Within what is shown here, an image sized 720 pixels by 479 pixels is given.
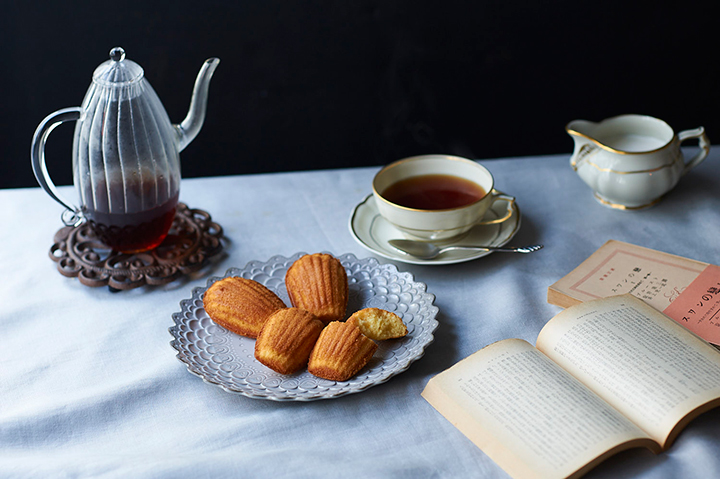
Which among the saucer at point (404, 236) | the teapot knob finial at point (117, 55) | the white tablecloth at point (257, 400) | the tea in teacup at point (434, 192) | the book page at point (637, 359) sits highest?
the teapot knob finial at point (117, 55)

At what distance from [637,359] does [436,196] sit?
0.44 meters

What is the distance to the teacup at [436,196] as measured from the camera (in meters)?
0.94

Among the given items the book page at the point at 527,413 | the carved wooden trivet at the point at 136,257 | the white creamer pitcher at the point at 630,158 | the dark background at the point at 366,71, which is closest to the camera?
the book page at the point at 527,413

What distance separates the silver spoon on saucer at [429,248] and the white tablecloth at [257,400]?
3 centimetres

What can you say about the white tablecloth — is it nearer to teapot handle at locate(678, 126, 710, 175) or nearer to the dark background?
teapot handle at locate(678, 126, 710, 175)

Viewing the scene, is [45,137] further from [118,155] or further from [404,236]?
[404,236]

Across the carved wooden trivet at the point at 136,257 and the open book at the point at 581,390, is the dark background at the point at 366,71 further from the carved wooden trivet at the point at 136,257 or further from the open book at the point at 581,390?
the open book at the point at 581,390

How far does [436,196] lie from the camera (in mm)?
1021

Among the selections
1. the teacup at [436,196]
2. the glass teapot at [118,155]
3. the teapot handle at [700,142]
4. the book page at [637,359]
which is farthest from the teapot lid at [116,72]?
the teapot handle at [700,142]

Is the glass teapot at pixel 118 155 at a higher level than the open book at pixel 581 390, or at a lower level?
higher

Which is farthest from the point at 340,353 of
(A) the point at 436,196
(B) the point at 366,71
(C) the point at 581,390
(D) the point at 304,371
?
(B) the point at 366,71

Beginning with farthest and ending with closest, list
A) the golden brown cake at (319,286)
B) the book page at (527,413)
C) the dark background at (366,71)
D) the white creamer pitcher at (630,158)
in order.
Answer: the dark background at (366,71) → the white creamer pitcher at (630,158) → the golden brown cake at (319,286) → the book page at (527,413)

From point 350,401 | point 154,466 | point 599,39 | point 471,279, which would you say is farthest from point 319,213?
point 599,39

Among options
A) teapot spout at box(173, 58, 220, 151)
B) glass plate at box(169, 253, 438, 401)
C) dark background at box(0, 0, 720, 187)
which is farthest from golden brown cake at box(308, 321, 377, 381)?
dark background at box(0, 0, 720, 187)
